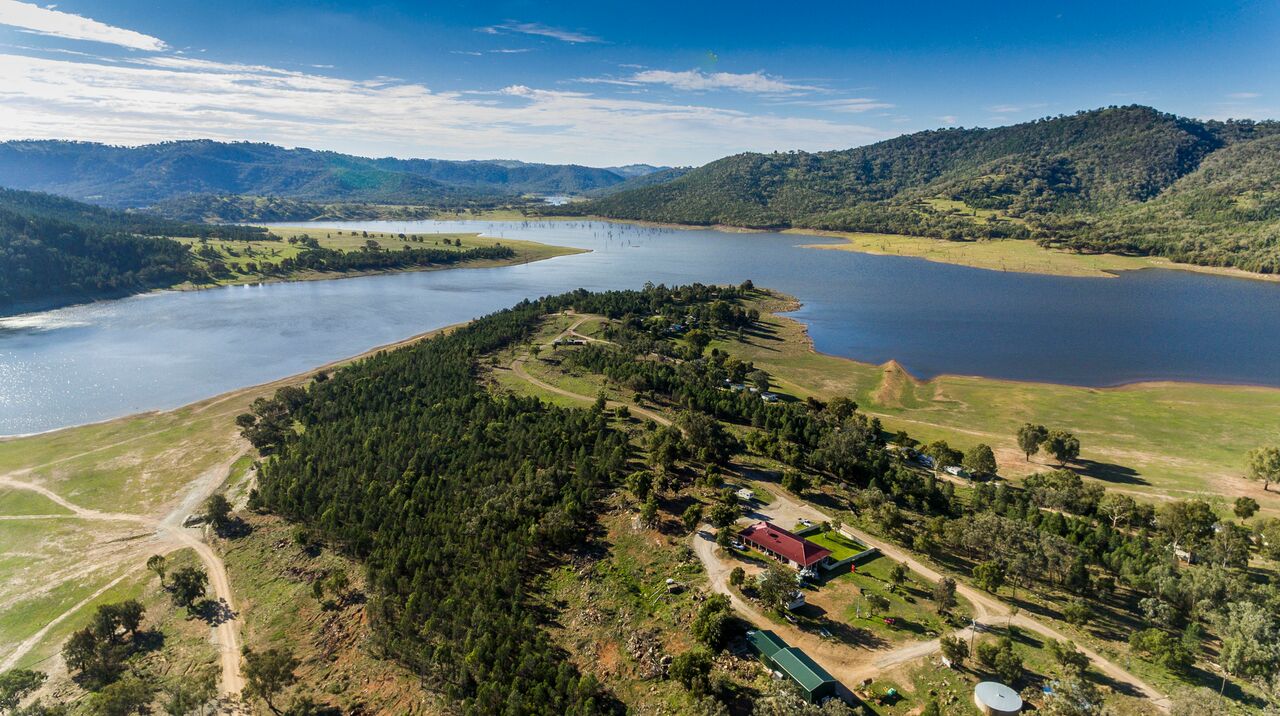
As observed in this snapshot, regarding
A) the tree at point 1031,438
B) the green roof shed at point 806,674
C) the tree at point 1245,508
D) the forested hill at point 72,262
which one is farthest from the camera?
the forested hill at point 72,262

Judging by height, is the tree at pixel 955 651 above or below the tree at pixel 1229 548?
below

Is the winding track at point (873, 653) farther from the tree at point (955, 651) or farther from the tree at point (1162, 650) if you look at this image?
the tree at point (1162, 650)

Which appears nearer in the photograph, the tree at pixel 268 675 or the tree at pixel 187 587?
the tree at pixel 268 675

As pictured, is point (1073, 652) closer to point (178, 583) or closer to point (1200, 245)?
point (178, 583)

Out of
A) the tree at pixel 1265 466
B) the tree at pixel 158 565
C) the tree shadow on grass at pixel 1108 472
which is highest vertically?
the tree at pixel 1265 466

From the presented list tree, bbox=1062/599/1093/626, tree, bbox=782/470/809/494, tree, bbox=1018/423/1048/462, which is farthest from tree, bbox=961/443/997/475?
tree, bbox=1062/599/1093/626

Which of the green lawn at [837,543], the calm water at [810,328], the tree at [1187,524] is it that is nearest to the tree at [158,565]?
the calm water at [810,328]

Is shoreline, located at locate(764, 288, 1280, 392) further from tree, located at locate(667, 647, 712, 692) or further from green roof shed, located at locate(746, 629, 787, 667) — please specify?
tree, located at locate(667, 647, 712, 692)

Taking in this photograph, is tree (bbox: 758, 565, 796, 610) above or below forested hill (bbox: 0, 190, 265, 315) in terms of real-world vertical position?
below
